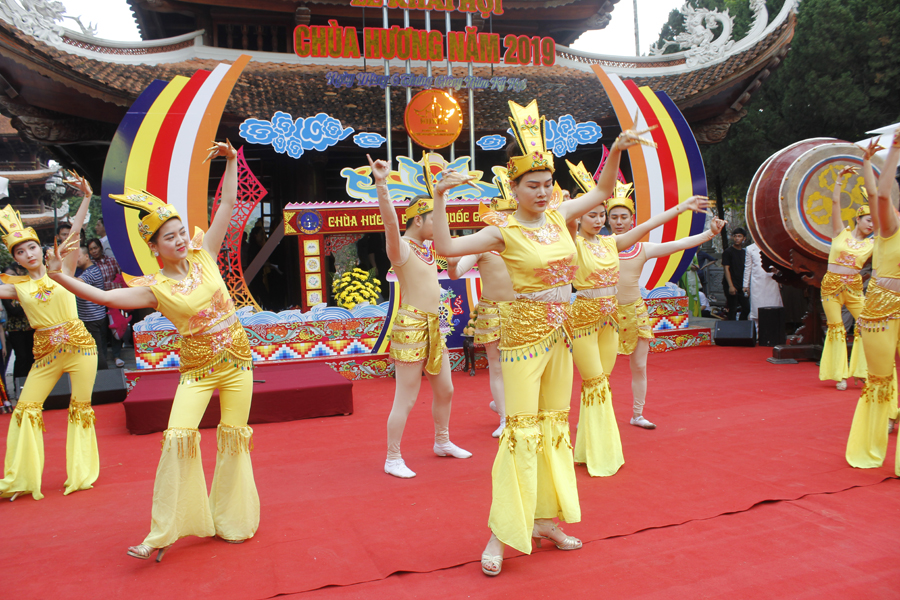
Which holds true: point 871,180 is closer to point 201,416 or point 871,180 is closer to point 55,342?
point 201,416

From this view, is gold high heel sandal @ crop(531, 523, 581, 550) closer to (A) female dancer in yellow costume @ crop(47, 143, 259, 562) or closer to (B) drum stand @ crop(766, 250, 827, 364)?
(A) female dancer in yellow costume @ crop(47, 143, 259, 562)

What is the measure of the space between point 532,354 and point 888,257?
2.43 meters

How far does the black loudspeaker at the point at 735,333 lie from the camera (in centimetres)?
876

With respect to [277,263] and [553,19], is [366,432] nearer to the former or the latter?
[277,263]

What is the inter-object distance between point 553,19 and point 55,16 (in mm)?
7756

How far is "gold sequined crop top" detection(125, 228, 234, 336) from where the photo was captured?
2943 millimetres

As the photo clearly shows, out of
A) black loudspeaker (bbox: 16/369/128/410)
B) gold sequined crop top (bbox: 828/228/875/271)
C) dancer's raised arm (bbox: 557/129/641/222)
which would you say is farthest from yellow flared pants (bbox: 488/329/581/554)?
black loudspeaker (bbox: 16/369/128/410)

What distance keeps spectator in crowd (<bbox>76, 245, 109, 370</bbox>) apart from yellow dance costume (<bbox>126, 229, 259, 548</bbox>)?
4.70m

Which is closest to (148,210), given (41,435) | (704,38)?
(41,435)

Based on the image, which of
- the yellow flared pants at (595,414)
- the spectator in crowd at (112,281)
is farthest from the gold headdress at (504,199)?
the spectator in crowd at (112,281)

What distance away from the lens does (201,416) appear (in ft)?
9.75

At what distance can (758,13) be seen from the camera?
33.1 feet

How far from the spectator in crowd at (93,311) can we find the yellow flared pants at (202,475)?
481 centimetres

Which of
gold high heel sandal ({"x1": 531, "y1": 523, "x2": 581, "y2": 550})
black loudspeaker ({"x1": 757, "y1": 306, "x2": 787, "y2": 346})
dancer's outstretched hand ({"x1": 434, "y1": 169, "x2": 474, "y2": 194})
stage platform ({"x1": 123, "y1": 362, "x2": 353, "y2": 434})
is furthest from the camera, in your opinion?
black loudspeaker ({"x1": 757, "y1": 306, "x2": 787, "y2": 346})
